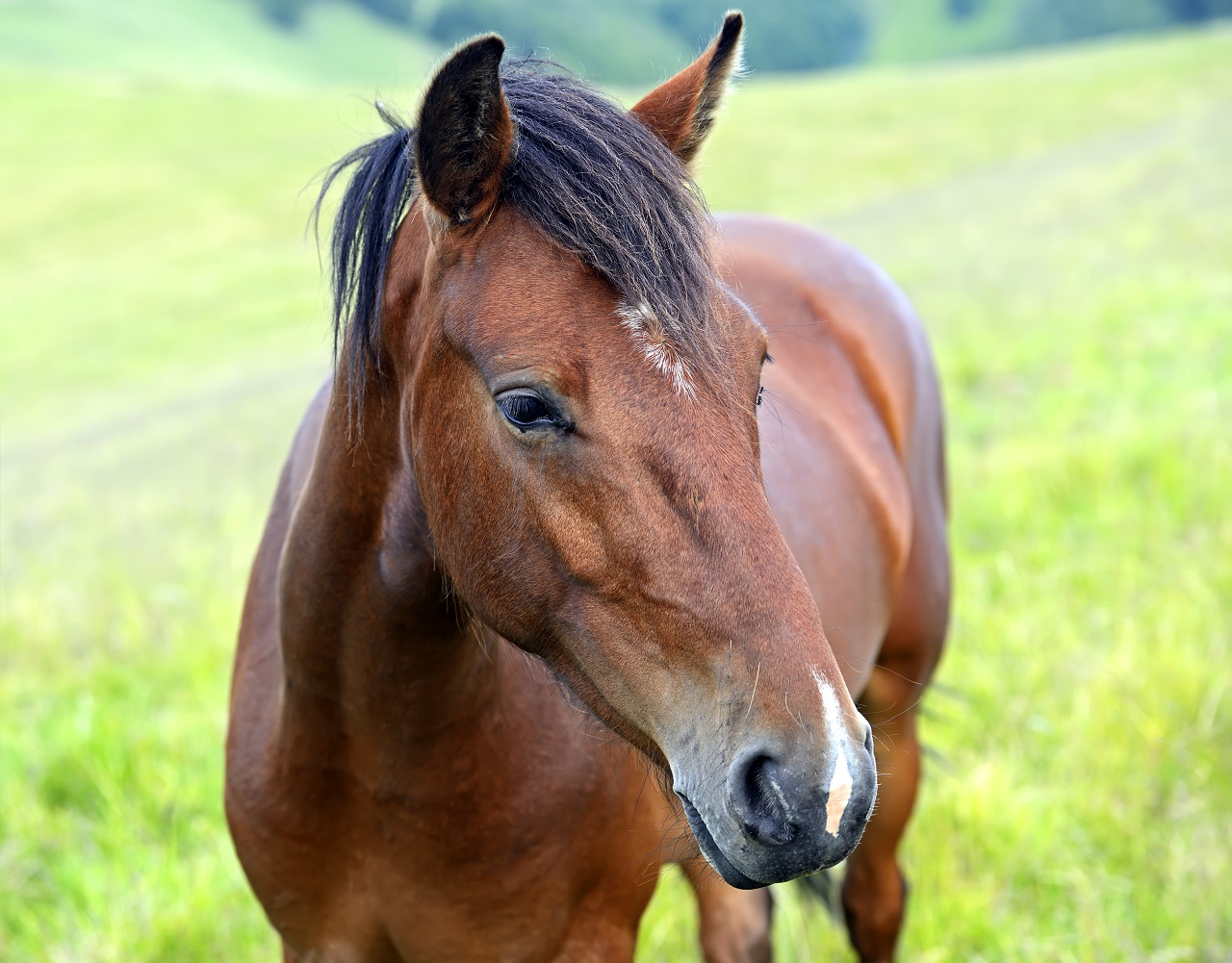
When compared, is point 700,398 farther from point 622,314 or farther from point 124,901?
point 124,901

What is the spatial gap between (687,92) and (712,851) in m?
1.40

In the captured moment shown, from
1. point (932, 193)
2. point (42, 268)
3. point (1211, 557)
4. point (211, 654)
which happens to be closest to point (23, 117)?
point (42, 268)

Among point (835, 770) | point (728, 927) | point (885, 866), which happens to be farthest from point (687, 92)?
point (885, 866)

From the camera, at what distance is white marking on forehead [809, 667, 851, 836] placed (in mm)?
1446

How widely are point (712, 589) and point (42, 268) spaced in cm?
2777

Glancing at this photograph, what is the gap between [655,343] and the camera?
5.41 ft

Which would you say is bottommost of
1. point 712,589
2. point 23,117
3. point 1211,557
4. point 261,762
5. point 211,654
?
point 23,117

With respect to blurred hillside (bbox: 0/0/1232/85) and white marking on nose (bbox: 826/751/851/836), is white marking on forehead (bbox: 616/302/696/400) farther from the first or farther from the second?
blurred hillside (bbox: 0/0/1232/85)

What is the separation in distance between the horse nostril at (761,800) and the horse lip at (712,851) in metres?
0.08

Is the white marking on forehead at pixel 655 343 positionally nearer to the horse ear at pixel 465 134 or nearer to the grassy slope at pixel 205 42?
the horse ear at pixel 465 134

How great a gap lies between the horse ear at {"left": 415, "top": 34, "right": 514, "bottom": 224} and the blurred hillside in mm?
51470

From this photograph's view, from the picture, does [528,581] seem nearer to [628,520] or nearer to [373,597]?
[628,520]

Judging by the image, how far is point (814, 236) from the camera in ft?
13.3

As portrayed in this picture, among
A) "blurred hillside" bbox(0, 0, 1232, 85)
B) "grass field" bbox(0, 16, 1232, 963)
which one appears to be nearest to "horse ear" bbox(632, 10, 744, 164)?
"grass field" bbox(0, 16, 1232, 963)
